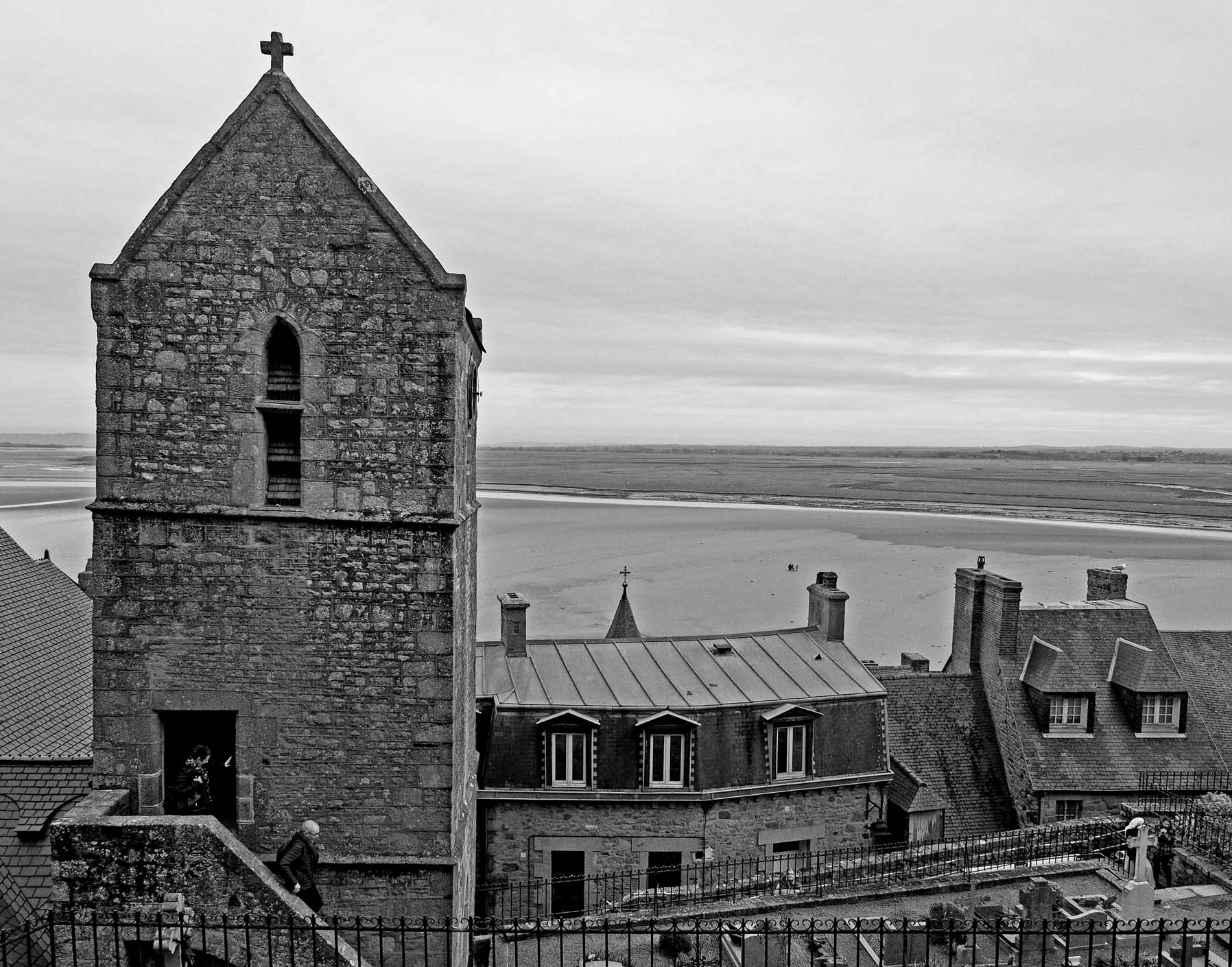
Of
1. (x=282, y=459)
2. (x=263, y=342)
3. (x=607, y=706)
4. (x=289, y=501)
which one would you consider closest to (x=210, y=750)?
(x=289, y=501)

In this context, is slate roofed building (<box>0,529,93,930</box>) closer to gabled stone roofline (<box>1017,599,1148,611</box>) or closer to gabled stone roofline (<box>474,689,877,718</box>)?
gabled stone roofline (<box>474,689,877,718</box>)

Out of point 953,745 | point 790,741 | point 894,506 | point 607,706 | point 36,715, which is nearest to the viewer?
point 36,715

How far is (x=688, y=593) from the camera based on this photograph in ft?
160

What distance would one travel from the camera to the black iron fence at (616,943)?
7480 millimetres

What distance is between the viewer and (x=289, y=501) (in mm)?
8742

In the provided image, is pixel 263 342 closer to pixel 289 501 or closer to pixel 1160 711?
pixel 289 501

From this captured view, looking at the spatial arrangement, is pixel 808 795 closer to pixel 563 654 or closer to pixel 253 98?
pixel 563 654

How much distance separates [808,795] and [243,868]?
11850 millimetres

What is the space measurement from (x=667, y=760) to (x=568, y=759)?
176cm

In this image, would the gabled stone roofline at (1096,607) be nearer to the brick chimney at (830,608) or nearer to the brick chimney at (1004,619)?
the brick chimney at (1004,619)

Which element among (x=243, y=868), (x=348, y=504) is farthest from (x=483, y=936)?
(x=348, y=504)

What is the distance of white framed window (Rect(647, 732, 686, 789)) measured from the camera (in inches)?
660

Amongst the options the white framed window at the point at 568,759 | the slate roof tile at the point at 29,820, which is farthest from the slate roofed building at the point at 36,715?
the white framed window at the point at 568,759

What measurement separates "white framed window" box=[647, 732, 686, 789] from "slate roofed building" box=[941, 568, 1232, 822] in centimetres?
728
